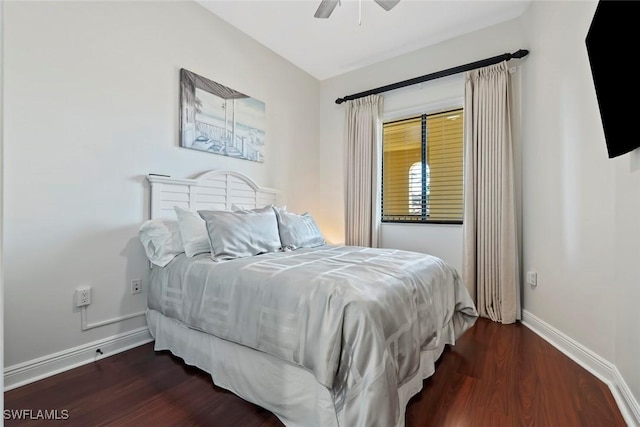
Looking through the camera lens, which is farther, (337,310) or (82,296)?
(82,296)

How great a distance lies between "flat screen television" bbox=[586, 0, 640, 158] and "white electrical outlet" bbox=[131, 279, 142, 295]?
3065mm

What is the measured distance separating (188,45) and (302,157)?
1.77 meters

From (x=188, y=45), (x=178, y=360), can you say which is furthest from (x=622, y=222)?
(x=188, y=45)

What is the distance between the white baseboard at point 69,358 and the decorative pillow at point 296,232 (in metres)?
1.27

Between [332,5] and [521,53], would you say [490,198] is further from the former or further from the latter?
[332,5]

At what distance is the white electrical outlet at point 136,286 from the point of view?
2.20 metres

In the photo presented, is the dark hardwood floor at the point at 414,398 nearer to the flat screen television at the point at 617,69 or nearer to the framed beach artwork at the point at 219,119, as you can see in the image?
the flat screen television at the point at 617,69

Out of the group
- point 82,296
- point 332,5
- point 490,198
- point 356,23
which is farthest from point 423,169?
point 82,296

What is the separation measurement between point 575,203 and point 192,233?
2.70m

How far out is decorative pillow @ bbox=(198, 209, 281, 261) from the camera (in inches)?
79.0

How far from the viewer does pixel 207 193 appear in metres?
2.68

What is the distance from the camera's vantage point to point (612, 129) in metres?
1.48

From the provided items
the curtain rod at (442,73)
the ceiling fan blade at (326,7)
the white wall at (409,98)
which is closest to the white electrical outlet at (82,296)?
the ceiling fan blade at (326,7)

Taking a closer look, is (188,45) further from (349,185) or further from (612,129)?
A: (612,129)
